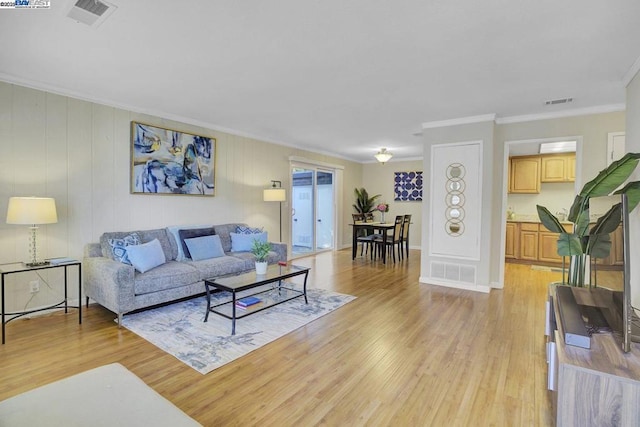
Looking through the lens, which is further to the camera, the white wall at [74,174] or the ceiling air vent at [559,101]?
the ceiling air vent at [559,101]

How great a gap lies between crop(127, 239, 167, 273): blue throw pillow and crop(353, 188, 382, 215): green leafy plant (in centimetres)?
595

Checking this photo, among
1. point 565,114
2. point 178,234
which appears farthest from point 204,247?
point 565,114

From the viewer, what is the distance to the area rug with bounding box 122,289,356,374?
2578 millimetres

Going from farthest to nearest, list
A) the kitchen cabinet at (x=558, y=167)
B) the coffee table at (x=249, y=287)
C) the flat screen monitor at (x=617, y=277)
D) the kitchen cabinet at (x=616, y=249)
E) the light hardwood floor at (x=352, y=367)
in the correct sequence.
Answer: the kitchen cabinet at (x=558, y=167)
the coffee table at (x=249, y=287)
the light hardwood floor at (x=352, y=367)
the kitchen cabinet at (x=616, y=249)
the flat screen monitor at (x=617, y=277)

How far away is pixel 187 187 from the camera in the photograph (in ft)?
15.4

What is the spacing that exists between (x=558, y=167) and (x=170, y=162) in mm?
7260

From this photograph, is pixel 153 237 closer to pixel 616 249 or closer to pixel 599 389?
pixel 599 389

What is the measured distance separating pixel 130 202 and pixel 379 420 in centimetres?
392

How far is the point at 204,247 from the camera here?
14.0 ft

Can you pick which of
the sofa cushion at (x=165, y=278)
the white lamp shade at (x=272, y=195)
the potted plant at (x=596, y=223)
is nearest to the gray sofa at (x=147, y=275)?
the sofa cushion at (x=165, y=278)

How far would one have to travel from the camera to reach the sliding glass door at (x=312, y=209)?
23.3 feet

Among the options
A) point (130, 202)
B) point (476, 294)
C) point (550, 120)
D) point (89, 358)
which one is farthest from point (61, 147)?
point (550, 120)

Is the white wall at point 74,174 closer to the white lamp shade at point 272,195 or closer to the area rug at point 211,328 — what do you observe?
the white lamp shade at point 272,195

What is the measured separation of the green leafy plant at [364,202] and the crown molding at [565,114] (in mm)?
4547
